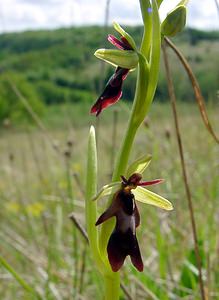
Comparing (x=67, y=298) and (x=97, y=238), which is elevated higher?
(x=97, y=238)

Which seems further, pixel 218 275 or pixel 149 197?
pixel 218 275

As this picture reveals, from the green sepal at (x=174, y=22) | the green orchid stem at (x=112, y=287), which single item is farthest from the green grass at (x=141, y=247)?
the green sepal at (x=174, y=22)

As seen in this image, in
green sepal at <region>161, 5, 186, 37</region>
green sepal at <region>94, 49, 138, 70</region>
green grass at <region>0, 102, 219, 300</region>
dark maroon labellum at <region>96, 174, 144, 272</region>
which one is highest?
green sepal at <region>161, 5, 186, 37</region>

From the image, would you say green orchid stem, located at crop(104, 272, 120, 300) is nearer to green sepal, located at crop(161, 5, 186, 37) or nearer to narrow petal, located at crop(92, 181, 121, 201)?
narrow petal, located at crop(92, 181, 121, 201)

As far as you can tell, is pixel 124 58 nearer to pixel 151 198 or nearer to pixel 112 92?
pixel 112 92

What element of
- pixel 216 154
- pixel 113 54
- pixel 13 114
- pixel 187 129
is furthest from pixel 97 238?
pixel 13 114

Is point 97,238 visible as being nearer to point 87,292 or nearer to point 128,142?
point 128,142

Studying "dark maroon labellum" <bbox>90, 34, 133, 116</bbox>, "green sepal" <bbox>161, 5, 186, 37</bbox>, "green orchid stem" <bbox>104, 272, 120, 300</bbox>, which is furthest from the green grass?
"green sepal" <bbox>161, 5, 186, 37</bbox>

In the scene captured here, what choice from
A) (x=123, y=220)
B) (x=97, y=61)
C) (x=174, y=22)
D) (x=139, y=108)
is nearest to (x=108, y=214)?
(x=123, y=220)
